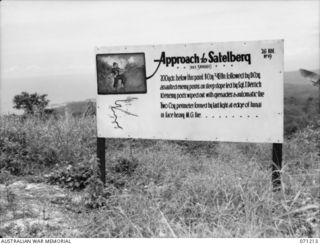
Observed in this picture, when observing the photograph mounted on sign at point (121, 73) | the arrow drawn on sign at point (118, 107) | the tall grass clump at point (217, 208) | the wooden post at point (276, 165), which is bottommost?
the tall grass clump at point (217, 208)

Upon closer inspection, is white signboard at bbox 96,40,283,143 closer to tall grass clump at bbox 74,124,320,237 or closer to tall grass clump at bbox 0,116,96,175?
tall grass clump at bbox 74,124,320,237

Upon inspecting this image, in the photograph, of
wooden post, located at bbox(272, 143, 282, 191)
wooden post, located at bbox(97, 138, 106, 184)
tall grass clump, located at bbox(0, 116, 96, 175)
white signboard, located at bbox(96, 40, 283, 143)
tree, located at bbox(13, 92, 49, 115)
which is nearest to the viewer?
wooden post, located at bbox(272, 143, 282, 191)

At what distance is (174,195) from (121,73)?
5.46 ft

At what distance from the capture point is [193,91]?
5340mm

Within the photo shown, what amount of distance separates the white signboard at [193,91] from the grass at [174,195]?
52 cm

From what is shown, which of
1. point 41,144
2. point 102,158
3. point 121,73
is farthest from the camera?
point 41,144

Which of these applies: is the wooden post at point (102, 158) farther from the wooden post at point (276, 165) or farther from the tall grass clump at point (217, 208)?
the wooden post at point (276, 165)

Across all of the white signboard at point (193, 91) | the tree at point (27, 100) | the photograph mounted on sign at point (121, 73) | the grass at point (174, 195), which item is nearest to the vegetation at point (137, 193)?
the grass at point (174, 195)

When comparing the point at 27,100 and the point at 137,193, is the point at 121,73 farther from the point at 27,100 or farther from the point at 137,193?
the point at 27,100

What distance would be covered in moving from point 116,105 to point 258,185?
6.38 ft

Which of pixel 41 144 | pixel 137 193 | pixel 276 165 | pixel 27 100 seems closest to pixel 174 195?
pixel 137 193

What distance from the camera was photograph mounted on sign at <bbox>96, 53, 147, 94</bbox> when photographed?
556 centimetres

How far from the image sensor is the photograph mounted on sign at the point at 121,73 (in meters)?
5.56

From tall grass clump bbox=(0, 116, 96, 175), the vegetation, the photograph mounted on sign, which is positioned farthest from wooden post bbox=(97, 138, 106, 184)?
tall grass clump bbox=(0, 116, 96, 175)
